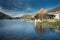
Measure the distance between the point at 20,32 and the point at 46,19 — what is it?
0.96 meters

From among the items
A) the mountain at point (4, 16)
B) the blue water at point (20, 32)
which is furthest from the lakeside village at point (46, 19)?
the mountain at point (4, 16)

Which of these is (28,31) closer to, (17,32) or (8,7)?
(17,32)

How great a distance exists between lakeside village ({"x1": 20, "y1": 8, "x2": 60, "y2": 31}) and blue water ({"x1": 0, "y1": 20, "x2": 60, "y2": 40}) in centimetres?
18

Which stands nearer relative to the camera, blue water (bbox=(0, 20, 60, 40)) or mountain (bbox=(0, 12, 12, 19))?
blue water (bbox=(0, 20, 60, 40))

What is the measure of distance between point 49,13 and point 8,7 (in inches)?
52.6

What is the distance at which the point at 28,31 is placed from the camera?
451 cm

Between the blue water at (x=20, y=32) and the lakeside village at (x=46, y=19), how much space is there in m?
0.18

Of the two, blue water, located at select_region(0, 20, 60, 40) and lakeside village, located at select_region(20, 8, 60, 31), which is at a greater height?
lakeside village, located at select_region(20, 8, 60, 31)

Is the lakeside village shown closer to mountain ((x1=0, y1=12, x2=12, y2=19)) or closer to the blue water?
the blue water

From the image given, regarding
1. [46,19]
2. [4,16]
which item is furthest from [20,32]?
[46,19]

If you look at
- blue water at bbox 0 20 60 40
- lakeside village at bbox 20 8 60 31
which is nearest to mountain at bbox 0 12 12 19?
blue water at bbox 0 20 60 40

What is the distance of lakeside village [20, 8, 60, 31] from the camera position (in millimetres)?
4610

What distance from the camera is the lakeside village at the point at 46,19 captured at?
461cm

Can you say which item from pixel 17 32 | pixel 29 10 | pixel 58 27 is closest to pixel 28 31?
pixel 17 32
